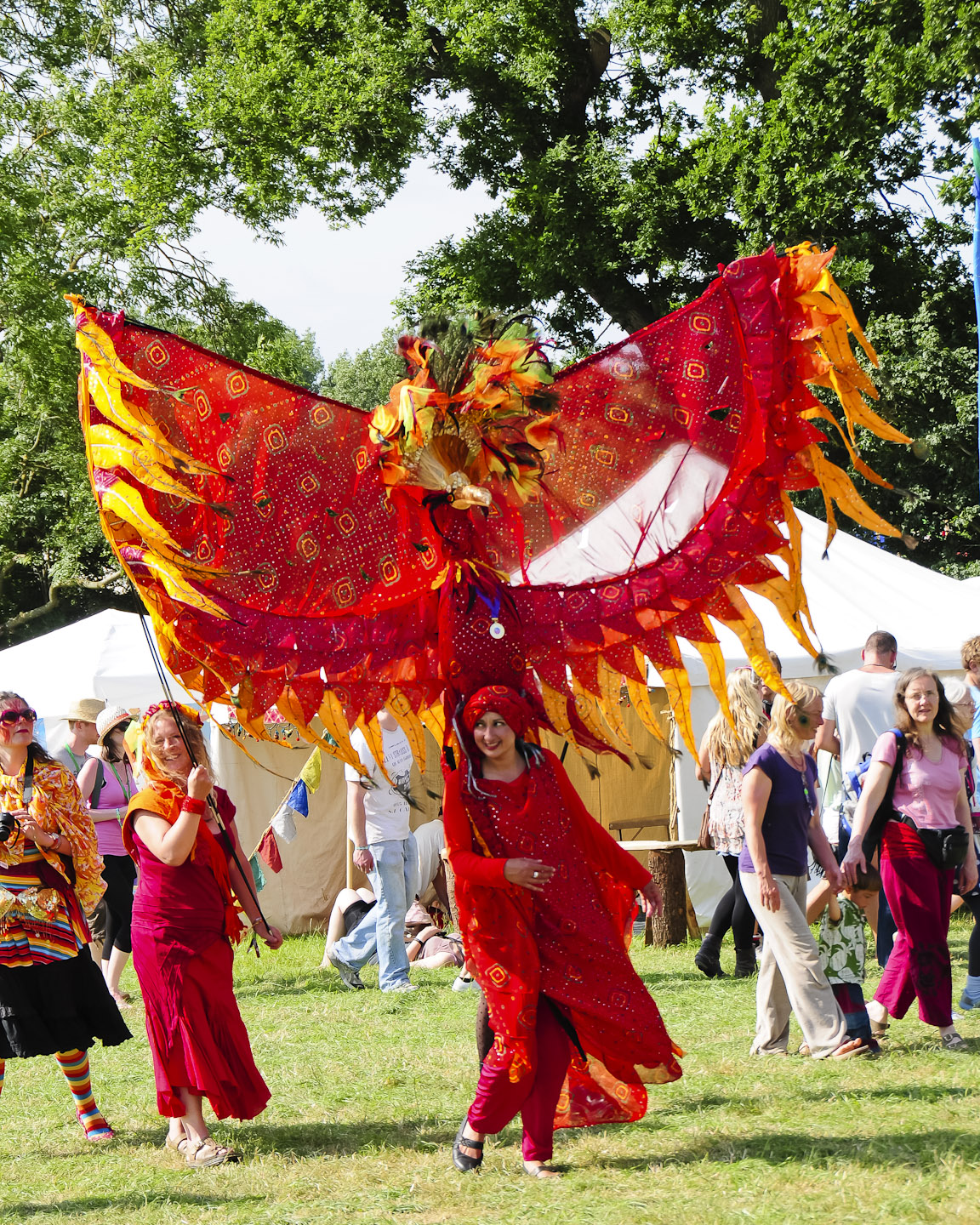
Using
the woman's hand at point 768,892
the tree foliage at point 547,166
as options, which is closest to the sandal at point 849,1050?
the woman's hand at point 768,892

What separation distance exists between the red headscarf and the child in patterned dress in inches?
85.6

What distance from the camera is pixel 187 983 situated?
459 cm

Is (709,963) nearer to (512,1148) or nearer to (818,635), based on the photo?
(818,635)

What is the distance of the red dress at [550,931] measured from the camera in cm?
404

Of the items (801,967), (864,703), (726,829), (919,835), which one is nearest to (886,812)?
(919,835)

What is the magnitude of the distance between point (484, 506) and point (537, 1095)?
6.23ft

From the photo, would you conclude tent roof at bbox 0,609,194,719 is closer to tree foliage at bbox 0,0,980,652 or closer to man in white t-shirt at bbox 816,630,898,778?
man in white t-shirt at bbox 816,630,898,778

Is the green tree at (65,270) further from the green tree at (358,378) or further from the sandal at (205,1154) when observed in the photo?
the green tree at (358,378)

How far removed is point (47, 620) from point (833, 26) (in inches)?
746

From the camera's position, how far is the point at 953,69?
621 inches

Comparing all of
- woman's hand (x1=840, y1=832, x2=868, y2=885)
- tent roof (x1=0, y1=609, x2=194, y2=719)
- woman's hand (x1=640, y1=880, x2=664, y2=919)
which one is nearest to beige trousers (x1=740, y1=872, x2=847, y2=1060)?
woman's hand (x1=840, y1=832, x2=868, y2=885)

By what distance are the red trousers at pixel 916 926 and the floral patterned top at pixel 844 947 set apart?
197 millimetres

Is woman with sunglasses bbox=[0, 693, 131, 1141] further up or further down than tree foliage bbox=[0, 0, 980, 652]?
further down

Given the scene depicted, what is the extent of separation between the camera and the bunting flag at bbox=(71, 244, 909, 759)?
404 cm
